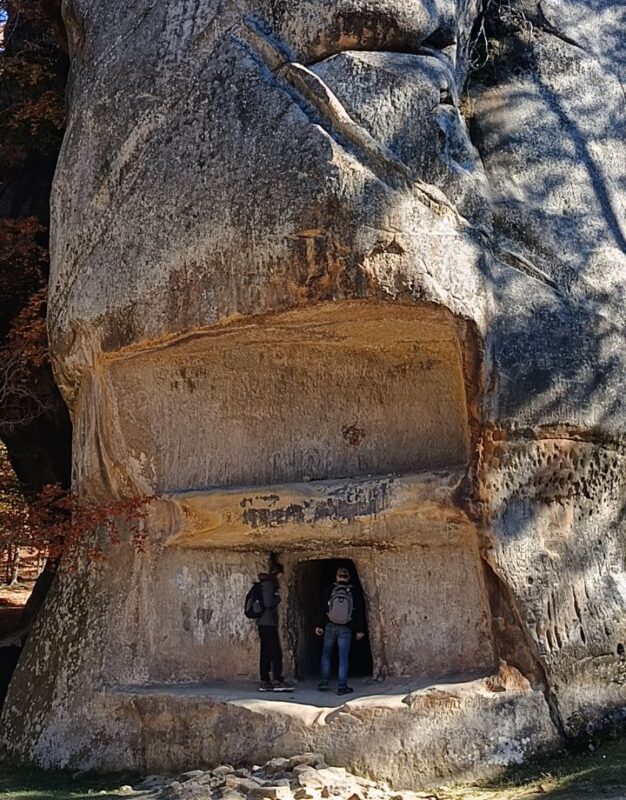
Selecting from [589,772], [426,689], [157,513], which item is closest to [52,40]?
[157,513]

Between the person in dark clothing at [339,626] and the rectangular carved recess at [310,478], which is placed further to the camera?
the person in dark clothing at [339,626]

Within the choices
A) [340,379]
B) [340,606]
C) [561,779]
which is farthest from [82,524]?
[561,779]

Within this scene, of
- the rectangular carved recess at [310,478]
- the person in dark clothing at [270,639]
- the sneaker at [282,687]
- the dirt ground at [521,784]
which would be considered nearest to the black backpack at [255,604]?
the person in dark clothing at [270,639]

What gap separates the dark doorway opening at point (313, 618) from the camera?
30.9 ft

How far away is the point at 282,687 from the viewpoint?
8.78 meters

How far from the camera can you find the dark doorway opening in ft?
30.9

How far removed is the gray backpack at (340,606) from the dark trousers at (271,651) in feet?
1.64

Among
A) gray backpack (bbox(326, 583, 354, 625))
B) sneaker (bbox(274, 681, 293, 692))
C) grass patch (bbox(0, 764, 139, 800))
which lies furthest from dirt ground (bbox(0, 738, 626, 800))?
gray backpack (bbox(326, 583, 354, 625))

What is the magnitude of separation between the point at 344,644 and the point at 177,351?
9.30 ft

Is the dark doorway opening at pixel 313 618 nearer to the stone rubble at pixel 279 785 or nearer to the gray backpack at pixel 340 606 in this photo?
the gray backpack at pixel 340 606

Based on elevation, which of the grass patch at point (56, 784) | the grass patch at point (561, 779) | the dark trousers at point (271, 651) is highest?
the dark trousers at point (271, 651)

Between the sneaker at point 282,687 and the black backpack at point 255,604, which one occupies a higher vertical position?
the black backpack at point 255,604

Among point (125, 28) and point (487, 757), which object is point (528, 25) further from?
point (487, 757)

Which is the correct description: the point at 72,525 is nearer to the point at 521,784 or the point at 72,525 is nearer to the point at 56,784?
the point at 56,784
